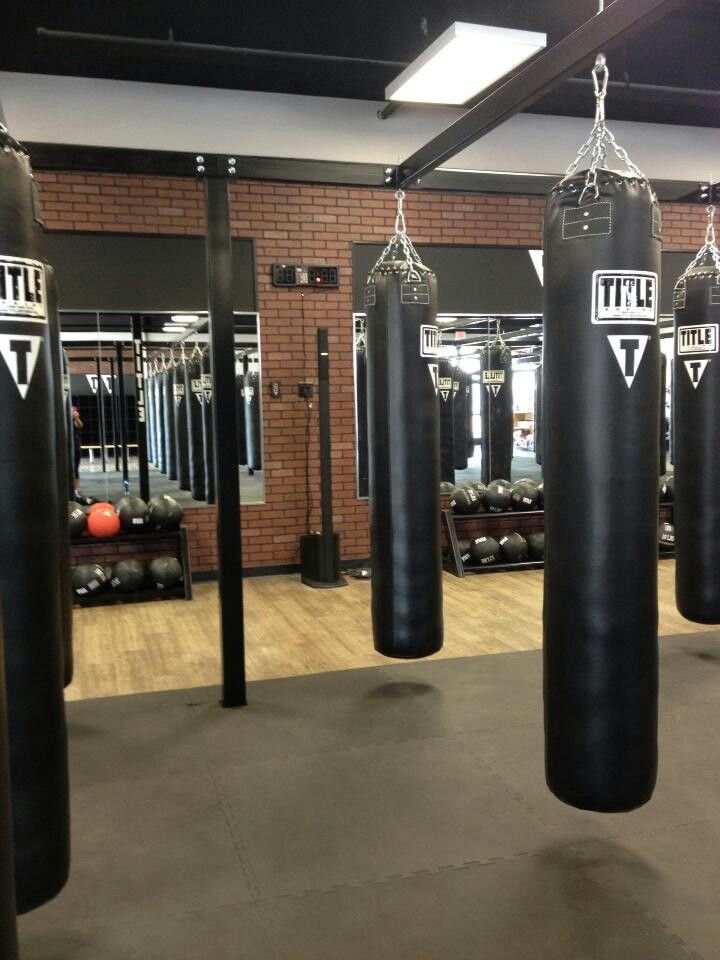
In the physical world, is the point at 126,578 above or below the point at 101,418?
below

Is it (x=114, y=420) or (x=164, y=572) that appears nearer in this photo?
(x=164, y=572)

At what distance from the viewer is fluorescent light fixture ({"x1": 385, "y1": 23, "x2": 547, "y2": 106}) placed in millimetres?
4387

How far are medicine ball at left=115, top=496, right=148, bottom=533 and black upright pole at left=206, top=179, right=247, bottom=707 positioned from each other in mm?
2419

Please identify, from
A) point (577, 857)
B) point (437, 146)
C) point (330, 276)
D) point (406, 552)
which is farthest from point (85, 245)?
point (577, 857)

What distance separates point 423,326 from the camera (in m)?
3.24

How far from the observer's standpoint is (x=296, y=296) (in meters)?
6.61

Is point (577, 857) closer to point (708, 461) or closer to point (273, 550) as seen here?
point (708, 461)

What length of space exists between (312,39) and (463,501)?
3.65m

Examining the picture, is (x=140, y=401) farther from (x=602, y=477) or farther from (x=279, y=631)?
(x=602, y=477)

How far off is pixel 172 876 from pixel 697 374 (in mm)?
2825

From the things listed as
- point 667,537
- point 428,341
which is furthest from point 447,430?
point 428,341

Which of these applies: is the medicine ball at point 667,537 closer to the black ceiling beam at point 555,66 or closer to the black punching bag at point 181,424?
the black punching bag at point 181,424

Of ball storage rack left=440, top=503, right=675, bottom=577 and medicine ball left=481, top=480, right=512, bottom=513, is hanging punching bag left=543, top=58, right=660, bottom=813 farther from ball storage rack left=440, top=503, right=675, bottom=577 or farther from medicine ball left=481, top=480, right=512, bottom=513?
medicine ball left=481, top=480, right=512, bottom=513

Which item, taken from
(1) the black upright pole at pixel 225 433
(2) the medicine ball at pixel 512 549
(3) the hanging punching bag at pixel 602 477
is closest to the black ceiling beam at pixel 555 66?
(3) the hanging punching bag at pixel 602 477
